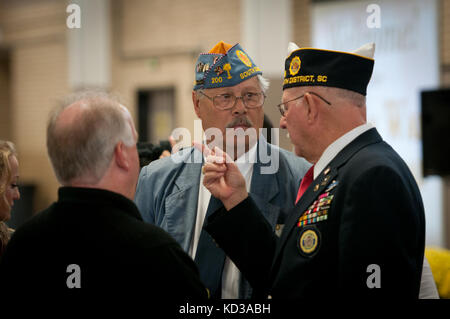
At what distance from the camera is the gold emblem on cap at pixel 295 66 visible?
1458mm

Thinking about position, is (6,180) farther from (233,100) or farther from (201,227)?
(233,100)

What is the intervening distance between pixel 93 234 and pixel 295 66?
815 mm

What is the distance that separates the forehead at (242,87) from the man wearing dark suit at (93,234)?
60 centimetres

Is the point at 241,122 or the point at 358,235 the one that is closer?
the point at 358,235

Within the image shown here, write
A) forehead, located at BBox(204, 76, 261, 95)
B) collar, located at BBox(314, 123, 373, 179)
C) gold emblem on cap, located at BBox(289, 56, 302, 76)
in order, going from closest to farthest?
1. collar, located at BBox(314, 123, 373, 179)
2. gold emblem on cap, located at BBox(289, 56, 302, 76)
3. forehead, located at BBox(204, 76, 261, 95)

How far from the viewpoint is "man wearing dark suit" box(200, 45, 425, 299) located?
3.71ft

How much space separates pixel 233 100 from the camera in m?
1.75

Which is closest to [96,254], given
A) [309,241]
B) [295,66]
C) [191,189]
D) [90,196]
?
[90,196]

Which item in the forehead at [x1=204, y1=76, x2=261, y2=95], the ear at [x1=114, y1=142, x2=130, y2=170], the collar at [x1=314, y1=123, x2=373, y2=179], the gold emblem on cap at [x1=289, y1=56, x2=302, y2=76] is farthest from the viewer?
the forehead at [x1=204, y1=76, x2=261, y2=95]

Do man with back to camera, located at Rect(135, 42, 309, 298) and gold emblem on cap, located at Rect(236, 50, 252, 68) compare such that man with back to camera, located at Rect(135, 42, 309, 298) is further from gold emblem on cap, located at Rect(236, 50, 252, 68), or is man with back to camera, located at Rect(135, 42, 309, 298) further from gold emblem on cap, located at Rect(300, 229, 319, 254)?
gold emblem on cap, located at Rect(300, 229, 319, 254)

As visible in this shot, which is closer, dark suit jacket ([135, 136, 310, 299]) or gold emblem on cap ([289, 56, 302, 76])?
gold emblem on cap ([289, 56, 302, 76])

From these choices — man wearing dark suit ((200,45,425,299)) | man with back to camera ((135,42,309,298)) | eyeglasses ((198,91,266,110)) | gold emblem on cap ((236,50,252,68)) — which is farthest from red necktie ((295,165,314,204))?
gold emblem on cap ((236,50,252,68))

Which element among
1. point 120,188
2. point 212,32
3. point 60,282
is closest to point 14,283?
point 60,282
